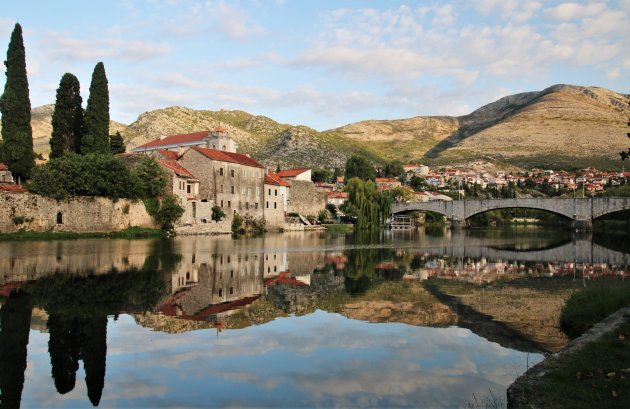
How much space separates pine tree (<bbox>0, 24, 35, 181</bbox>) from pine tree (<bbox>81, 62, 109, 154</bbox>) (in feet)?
17.1

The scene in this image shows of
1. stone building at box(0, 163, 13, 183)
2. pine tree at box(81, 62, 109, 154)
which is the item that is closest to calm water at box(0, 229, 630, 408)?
stone building at box(0, 163, 13, 183)

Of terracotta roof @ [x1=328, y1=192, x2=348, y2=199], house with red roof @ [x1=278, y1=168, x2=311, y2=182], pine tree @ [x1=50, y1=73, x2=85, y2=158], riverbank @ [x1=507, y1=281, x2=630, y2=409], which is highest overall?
pine tree @ [x1=50, y1=73, x2=85, y2=158]

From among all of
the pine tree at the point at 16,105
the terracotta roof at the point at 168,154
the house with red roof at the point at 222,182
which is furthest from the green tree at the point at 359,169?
the pine tree at the point at 16,105

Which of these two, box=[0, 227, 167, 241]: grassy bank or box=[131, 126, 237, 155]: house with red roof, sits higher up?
box=[131, 126, 237, 155]: house with red roof

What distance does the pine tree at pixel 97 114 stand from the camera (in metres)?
52.0

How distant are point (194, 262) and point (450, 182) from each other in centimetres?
14306

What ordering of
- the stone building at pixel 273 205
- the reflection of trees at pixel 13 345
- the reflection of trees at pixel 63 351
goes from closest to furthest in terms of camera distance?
the reflection of trees at pixel 13 345, the reflection of trees at pixel 63 351, the stone building at pixel 273 205

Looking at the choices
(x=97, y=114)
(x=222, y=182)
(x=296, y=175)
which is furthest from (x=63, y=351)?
(x=296, y=175)

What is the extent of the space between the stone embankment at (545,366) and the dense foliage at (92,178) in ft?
141

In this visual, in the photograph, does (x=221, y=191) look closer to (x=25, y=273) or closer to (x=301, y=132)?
(x=25, y=273)

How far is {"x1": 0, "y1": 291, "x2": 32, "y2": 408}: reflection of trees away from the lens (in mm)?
8742

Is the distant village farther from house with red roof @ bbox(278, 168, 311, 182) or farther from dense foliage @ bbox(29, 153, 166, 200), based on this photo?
dense foliage @ bbox(29, 153, 166, 200)

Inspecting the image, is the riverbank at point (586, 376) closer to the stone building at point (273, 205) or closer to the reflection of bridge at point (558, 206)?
the stone building at point (273, 205)

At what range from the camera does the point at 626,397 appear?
6867 millimetres
